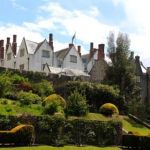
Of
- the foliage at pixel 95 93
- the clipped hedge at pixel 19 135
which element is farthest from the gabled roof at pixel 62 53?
the clipped hedge at pixel 19 135

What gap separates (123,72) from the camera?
223ft

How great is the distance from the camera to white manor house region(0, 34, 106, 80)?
3359 inches

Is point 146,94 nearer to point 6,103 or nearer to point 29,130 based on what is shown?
point 6,103

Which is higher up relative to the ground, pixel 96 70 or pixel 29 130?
pixel 96 70

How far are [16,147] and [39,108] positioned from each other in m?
13.3

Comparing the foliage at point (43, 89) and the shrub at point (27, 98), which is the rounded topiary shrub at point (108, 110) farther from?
the shrub at point (27, 98)

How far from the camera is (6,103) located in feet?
152

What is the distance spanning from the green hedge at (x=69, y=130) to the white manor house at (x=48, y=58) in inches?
1482

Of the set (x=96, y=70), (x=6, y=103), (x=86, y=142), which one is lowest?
(x=86, y=142)

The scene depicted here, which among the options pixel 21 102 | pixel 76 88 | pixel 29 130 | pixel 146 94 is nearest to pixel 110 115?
pixel 76 88

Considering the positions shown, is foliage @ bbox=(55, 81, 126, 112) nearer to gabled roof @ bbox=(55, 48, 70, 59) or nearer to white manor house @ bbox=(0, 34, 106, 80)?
white manor house @ bbox=(0, 34, 106, 80)

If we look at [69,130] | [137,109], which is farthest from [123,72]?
[69,130]

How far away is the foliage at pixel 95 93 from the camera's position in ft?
183

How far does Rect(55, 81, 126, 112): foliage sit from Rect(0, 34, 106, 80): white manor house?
2229 cm
